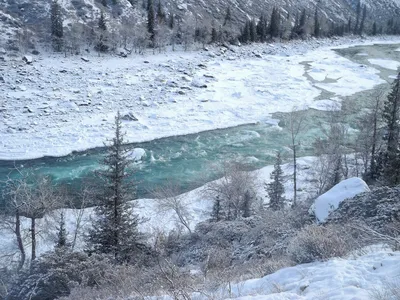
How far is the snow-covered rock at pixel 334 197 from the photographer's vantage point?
41.2 ft

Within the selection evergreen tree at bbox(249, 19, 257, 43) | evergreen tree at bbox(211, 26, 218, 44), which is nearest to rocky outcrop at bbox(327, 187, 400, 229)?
evergreen tree at bbox(211, 26, 218, 44)

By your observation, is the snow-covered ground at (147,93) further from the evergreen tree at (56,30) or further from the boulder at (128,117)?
the evergreen tree at (56,30)

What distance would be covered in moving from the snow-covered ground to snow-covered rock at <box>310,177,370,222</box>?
900 inches

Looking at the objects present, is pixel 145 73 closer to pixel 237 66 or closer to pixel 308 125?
pixel 237 66

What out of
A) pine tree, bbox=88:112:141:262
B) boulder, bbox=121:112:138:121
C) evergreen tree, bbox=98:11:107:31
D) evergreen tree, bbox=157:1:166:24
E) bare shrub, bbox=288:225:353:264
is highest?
evergreen tree, bbox=157:1:166:24

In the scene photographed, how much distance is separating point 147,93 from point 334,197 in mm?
34168

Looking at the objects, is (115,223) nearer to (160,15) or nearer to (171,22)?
(171,22)

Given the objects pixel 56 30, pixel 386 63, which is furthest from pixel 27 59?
pixel 386 63

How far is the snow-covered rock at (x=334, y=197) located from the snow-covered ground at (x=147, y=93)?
22.8 m

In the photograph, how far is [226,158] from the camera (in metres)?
30.6

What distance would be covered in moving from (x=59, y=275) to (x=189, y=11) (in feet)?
258

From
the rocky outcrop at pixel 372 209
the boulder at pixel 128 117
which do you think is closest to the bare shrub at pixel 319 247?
the rocky outcrop at pixel 372 209

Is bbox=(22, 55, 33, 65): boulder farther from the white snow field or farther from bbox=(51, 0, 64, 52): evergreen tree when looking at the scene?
the white snow field

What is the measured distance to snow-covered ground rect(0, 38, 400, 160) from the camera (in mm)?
34375
